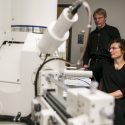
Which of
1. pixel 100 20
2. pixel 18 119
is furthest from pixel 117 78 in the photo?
pixel 18 119

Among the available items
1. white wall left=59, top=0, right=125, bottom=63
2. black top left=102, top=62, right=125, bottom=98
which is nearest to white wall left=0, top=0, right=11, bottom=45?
black top left=102, top=62, right=125, bottom=98

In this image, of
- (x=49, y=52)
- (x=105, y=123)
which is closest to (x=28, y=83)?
(x=49, y=52)

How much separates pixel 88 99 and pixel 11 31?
1.16 metres

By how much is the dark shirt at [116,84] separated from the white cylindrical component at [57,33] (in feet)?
3.75

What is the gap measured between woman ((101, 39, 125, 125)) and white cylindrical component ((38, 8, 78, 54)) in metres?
1.14

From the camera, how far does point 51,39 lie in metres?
1.47

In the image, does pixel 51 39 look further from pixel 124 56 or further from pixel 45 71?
pixel 124 56

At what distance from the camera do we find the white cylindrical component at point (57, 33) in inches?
53.6

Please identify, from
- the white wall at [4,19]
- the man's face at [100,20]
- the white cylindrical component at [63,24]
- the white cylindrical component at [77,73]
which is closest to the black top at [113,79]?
the white cylindrical component at [77,73]

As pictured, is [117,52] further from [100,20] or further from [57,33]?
[57,33]

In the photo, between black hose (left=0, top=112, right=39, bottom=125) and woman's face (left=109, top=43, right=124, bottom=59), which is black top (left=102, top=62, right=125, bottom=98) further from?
black hose (left=0, top=112, right=39, bottom=125)

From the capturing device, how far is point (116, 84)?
255cm

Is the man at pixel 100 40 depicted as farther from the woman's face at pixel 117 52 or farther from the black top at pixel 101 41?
the woman's face at pixel 117 52

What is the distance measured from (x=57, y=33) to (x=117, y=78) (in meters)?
1.27
